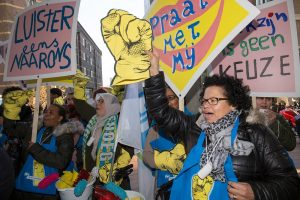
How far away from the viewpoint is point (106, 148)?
3.07 meters

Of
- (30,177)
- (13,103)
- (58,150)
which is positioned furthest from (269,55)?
(13,103)

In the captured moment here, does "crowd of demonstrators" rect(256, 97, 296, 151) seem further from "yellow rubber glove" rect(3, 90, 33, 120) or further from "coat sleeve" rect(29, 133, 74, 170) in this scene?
"yellow rubber glove" rect(3, 90, 33, 120)

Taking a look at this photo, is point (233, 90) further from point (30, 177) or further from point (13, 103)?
point (13, 103)

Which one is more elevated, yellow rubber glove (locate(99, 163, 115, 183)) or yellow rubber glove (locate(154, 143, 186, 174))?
yellow rubber glove (locate(154, 143, 186, 174))

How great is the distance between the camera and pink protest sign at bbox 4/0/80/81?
3078 mm

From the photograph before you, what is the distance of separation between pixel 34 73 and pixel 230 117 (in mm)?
2320

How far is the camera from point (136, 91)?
3.03m

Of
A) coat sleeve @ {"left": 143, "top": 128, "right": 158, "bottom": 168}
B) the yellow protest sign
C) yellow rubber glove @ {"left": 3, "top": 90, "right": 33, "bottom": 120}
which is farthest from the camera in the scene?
yellow rubber glove @ {"left": 3, "top": 90, "right": 33, "bottom": 120}

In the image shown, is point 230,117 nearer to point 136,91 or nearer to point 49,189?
point 136,91

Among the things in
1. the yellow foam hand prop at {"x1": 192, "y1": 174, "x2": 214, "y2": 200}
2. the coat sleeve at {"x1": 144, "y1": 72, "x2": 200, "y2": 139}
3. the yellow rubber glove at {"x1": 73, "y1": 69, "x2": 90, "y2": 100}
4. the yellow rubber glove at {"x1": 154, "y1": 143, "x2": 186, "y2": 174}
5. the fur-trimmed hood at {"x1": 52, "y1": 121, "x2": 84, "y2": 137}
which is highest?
the yellow rubber glove at {"x1": 73, "y1": 69, "x2": 90, "y2": 100}

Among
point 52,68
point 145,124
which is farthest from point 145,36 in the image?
point 52,68

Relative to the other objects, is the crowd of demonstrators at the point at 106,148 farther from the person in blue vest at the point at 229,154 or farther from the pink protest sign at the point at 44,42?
the person in blue vest at the point at 229,154

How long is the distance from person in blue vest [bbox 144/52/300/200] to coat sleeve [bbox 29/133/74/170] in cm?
139

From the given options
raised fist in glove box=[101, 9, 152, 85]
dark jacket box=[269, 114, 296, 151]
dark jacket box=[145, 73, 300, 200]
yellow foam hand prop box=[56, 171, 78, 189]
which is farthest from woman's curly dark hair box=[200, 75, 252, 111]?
yellow foam hand prop box=[56, 171, 78, 189]
